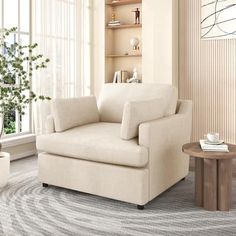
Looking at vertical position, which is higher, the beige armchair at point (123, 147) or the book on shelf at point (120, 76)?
the book on shelf at point (120, 76)

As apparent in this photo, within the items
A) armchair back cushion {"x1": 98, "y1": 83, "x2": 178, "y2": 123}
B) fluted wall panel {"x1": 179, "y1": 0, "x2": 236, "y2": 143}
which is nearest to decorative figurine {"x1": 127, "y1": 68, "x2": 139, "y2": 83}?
fluted wall panel {"x1": 179, "y1": 0, "x2": 236, "y2": 143}

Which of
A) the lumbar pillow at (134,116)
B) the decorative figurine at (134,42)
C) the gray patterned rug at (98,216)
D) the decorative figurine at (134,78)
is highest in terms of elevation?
the decorative figurine at (134,42)

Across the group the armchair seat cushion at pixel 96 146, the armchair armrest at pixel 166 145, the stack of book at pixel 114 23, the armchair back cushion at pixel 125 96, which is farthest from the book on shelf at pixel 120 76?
the armchair seat cushion at pixel 96 146

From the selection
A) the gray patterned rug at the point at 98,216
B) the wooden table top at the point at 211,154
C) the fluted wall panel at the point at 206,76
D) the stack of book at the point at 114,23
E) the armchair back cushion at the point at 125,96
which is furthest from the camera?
the stack of book at the point at 114,23

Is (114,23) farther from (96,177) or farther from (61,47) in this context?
(96,177)

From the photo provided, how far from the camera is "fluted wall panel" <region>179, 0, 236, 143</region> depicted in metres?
4.44

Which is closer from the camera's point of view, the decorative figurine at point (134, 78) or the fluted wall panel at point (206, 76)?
the fluted wall panel at point (206, 76)

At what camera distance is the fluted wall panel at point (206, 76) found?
4441 millimetres

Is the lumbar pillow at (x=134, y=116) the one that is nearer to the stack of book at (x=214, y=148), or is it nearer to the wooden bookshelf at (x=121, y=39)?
the stack of book at (x=214, y=148)

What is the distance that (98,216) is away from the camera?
2402 millimetres

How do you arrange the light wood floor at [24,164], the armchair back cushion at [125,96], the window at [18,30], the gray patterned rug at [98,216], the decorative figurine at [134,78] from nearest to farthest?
the gray patterned rug at [98,216] → the armchair back cushion at [125,96] → the light wood floor at [24,164] → the window at [18,30] → the decorative figurine at [134,78]

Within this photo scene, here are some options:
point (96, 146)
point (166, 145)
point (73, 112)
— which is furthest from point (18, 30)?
point (166, 145)

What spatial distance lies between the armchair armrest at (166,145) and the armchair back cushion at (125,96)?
0.16 meters

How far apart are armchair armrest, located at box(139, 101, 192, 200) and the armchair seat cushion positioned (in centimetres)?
11
